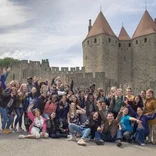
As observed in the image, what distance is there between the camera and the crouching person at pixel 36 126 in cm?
831

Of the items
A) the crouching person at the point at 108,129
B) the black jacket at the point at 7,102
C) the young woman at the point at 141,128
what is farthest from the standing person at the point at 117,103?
the black jacket at the point at 7,102

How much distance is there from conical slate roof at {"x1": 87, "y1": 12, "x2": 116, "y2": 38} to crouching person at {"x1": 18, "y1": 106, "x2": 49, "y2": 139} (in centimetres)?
3213

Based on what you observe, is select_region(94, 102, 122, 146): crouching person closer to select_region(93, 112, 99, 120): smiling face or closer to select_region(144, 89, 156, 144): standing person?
select_region(93, 112, 99, 120): smiling face

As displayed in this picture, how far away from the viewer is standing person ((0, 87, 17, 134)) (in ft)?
29.6

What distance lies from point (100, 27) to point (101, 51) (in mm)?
3844

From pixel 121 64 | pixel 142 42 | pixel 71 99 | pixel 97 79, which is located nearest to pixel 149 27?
pixel 142 42

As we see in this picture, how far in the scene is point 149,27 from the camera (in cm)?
4144

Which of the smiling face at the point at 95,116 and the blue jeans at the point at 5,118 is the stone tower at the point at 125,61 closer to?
the blue jeans at the point at 5,118

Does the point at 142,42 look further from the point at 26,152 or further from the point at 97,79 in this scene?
the point at 26,152

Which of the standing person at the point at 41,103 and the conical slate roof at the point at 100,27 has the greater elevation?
the conical slate roof at the point at 100,27

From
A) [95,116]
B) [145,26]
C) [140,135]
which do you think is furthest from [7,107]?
[145,26]

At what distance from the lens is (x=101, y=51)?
1535 inches

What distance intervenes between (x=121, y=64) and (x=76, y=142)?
34307 millimetres

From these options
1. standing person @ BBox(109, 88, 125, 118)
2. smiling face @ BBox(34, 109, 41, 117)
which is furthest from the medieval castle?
smiling face @ BBox(34, 109, 41, 117)
